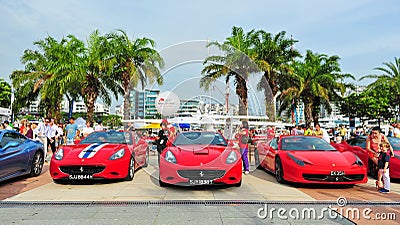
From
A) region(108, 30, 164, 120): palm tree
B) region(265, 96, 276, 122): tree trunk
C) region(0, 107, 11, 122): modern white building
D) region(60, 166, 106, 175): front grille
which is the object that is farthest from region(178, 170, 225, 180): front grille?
region(0, 107, 11, 122): modern white building

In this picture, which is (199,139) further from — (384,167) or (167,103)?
(384,167)

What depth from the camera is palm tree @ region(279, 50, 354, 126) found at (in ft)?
79.8

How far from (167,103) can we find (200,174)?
278cm

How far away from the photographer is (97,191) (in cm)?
636

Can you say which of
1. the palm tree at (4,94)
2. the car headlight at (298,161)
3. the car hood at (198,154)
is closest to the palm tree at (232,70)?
the car hood at (198,154)

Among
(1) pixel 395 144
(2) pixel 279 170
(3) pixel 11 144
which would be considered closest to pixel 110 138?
(3) pixel 11 144

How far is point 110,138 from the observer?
326 inches

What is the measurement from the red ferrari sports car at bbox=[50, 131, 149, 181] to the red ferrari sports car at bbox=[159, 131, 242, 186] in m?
1.09

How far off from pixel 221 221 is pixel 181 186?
254 cm

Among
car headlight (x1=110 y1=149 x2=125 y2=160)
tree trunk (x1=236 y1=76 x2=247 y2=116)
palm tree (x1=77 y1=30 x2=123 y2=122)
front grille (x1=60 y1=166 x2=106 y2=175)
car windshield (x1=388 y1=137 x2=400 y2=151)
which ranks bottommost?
front grille (x1=60 y1=166 x2=106 y2=175)

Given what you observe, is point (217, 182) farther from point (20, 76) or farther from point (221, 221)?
point (20, 76)

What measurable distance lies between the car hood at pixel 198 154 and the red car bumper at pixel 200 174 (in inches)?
4.9

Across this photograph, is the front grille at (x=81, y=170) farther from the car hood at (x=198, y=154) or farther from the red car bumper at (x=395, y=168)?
the red car bumper at (x=395, y=168)

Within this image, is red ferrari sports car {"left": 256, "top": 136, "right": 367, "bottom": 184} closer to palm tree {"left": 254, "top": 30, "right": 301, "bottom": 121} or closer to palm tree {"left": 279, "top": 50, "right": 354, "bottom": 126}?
palm tree {"left": 254, "top": 30, "right": 301, "bottom": 121}
